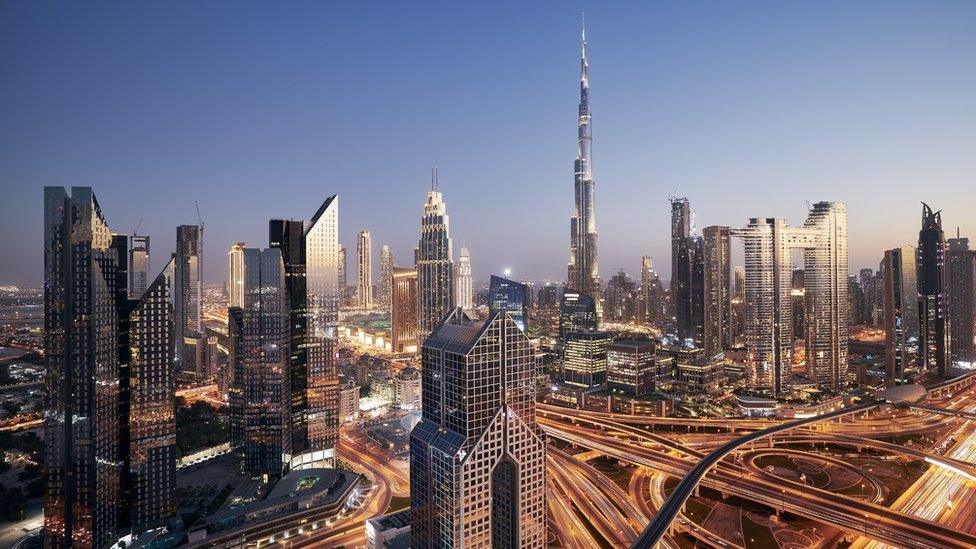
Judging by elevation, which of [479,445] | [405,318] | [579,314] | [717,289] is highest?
[717,289]

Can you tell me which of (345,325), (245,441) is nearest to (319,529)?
(245,441)

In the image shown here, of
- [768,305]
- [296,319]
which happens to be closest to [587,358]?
[768,305]

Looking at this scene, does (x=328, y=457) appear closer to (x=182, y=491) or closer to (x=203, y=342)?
(x=182, y=491)

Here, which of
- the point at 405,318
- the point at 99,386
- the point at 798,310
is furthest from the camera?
the point at 405,318

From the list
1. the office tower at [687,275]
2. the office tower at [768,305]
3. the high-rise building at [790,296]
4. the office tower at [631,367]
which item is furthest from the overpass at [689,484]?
the office tower at [687,275]

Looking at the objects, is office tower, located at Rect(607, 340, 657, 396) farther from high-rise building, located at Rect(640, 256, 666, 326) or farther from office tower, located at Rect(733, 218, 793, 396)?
high-rise building, located at Rect(640, 256, 666, 326)

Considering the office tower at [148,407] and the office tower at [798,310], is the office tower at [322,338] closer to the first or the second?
the office tower at [148,407]

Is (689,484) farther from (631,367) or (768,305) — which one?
(768,305)
